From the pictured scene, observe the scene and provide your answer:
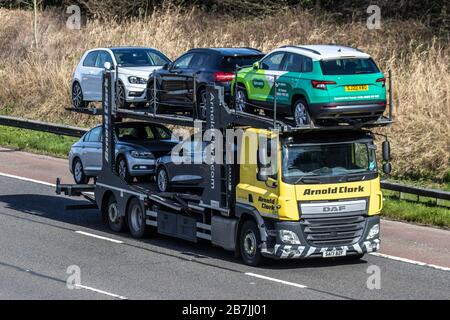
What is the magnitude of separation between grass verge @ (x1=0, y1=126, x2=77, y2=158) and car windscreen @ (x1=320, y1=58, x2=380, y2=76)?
47.2 feet

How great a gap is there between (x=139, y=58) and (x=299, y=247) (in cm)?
1051

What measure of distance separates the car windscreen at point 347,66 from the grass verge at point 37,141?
14374mm

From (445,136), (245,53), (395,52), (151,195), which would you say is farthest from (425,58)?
(151,195)

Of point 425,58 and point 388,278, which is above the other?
point 425,58

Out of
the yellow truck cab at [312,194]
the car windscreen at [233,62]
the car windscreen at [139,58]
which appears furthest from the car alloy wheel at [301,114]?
the car windscreen at [139,58]

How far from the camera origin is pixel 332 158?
57.8 ft

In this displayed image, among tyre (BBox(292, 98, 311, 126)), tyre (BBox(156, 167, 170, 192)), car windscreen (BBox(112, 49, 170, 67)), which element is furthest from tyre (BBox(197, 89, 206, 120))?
car windscreen (BBox(112, 49, 170, 67))

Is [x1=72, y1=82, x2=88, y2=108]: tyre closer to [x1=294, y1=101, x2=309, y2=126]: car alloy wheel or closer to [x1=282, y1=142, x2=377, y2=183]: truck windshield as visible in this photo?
[x1=294, y1=101, x2=309, y2=126]: car alloy wheel

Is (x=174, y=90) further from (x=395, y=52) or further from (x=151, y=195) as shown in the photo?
(x=395, y=52)

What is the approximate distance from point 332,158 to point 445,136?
32.4 ft

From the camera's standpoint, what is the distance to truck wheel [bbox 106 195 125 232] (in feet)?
70.2

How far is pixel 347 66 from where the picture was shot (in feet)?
60.3

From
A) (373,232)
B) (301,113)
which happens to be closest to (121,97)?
(301,113)

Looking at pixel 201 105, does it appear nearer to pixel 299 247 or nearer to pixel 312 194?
pixel 312 194
